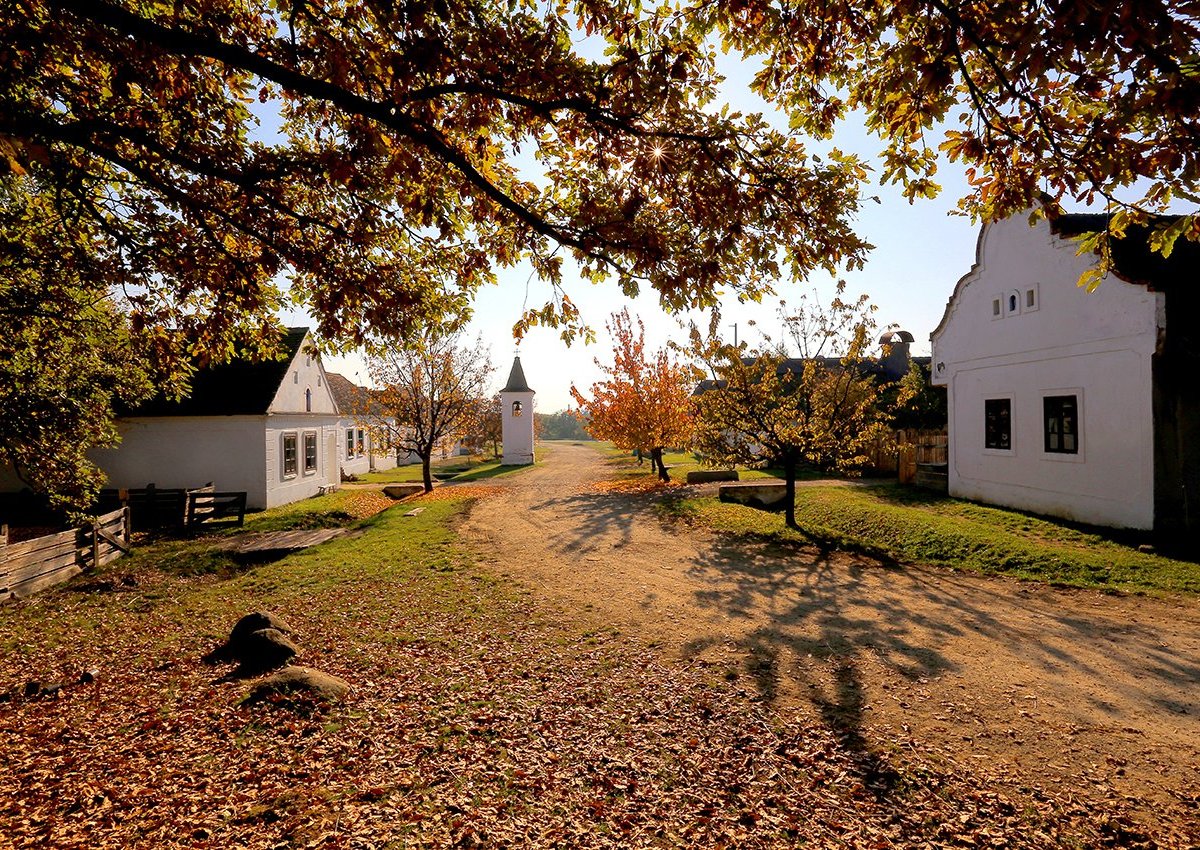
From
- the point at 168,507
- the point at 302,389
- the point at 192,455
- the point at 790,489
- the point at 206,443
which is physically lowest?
the point at 168,507

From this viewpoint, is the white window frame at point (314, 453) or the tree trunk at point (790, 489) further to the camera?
the white window frame at point (314, 453)

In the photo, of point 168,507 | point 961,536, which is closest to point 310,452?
point 168,507

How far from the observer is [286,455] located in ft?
70.6

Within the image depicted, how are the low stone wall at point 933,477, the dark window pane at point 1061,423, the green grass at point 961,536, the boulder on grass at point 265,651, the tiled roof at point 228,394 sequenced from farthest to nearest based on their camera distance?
the tiled roof at point 228,394
the low stone wall at point 933,477
the dark window pane at point 1061,423
the green grass at point 961,536
the boulder on grass at point 265,651

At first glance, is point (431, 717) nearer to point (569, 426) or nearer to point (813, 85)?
point (813, 85)

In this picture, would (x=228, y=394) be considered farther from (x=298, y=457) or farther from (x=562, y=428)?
(x=562, y=428)

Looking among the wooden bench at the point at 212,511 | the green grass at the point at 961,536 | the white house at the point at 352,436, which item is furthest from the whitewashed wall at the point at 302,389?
the green grass at the point at 961,536

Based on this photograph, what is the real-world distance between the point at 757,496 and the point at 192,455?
20.2 metres

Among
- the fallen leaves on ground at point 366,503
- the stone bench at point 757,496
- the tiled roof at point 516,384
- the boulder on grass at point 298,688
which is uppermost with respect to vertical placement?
the tiled roof at point 516,384

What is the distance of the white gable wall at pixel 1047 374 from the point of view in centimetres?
1218

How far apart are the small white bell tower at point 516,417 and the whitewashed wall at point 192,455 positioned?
68.7 ft

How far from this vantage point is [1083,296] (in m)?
13.3

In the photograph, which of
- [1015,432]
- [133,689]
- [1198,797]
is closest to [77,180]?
[133,689]

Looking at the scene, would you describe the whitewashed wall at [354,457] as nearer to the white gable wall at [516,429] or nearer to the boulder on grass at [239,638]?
the white gable wall at [516,429]
